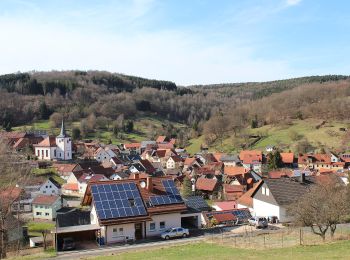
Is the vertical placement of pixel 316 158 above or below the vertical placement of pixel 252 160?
above

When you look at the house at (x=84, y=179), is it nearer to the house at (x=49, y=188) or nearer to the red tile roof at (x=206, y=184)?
the house at (x=49, y=188)

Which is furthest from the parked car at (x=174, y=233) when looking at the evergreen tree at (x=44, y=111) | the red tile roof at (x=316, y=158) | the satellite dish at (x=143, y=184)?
the evergreen tree at (x=44, y=111)

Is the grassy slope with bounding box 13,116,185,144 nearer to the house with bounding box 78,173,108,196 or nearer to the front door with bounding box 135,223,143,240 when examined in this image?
the house with bounding box 78,173,108,196

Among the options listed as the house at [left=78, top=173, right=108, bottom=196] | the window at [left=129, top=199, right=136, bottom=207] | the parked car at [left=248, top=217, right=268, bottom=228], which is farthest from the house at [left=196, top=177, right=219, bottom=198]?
the window at [left=129, top=199, right=136, bottom=207]

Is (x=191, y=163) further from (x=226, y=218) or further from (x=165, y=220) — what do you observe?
(x=165, y=220)

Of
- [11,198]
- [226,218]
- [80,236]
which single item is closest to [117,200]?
[80,236]

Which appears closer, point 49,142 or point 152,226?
point 152,226

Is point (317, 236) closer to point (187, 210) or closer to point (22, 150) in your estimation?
point (187, 210)
